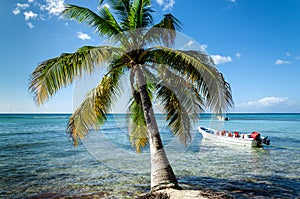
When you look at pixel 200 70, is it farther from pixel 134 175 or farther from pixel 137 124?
pixel 134 175

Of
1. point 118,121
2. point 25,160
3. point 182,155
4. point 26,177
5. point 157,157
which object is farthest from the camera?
point 182,155

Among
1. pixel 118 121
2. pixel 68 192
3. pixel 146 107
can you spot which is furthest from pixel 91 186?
pixel 146 107

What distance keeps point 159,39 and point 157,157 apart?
3.69 meters

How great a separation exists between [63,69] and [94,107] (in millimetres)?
1639

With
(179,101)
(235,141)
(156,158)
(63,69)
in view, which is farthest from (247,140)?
(63,69)

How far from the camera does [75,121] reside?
6762mm

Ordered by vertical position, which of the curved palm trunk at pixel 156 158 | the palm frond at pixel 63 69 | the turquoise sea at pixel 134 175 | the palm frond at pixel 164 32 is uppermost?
the palm frond at pixel 164 32

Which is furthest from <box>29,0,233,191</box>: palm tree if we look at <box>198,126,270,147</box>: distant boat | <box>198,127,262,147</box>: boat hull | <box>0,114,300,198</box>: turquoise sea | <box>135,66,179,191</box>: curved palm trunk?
<box>198,127,262,147</box>: boat hull

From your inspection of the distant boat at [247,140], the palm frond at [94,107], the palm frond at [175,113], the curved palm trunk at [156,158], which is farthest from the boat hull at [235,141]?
the curved palm trunk at [156,158]

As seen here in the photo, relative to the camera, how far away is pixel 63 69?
6047 millimetres

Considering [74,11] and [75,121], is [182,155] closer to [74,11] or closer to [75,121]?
[75,121]

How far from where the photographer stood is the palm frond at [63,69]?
569cm

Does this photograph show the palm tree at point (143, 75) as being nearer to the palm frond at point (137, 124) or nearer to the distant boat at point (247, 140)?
the palm frond at point (137, 124)

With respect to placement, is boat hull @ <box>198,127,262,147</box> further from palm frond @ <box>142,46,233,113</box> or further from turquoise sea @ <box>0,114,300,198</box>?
palm frond @ <box>142,46,233,113</box>
